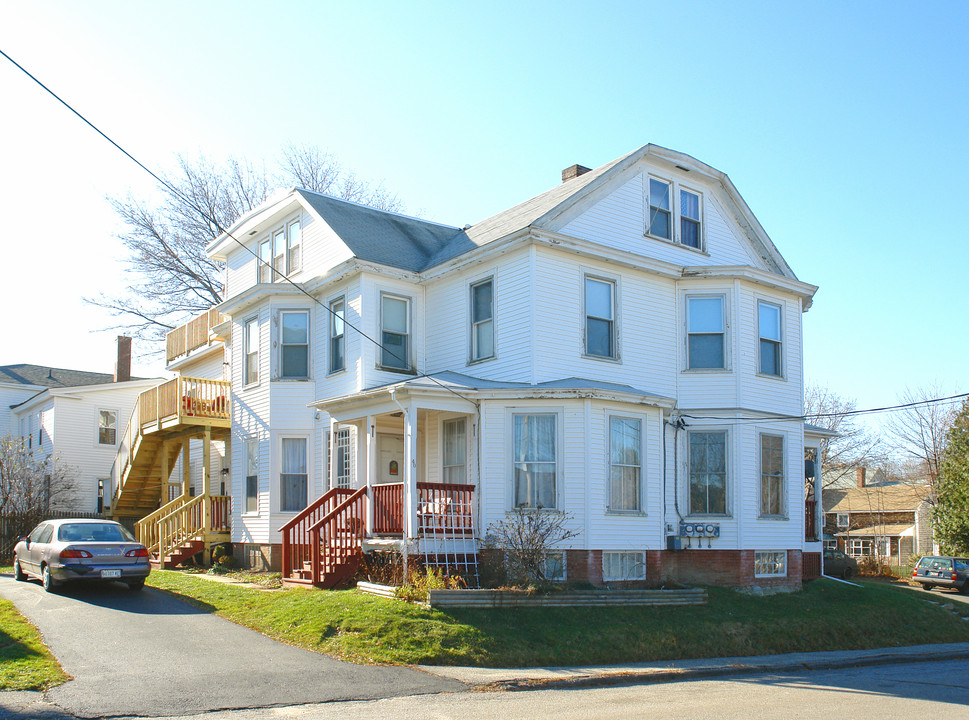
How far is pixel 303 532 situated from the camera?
18266 millimetres

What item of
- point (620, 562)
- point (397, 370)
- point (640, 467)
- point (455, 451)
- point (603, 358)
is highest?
point (603, 358)

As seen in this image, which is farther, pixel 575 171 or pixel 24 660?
pixel 575 171

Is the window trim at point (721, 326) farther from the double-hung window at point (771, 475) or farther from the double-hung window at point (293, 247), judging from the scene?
the double-hung window at point (293, 247)

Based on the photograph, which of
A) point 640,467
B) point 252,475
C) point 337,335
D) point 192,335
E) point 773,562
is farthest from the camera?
point 192,335

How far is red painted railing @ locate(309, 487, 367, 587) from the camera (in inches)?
657

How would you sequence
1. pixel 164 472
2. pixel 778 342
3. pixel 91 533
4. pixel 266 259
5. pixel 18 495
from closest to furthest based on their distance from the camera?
pixel 91 533, pixel 778 342, pixel 266 259, pixel 164 472, pixel 18 495

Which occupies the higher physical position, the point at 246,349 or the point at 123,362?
the point at 123,362

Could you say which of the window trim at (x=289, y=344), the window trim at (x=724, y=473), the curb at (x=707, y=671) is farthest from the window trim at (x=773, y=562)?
the window trim at (x=289, y=344)

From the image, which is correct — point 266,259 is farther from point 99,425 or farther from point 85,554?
point 99,425

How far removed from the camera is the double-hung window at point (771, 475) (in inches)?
776

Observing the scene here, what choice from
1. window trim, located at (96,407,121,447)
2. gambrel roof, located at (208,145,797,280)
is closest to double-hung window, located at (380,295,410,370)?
gambrel roof, located at (208,145,797,280)

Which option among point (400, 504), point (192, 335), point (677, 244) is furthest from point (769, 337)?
point (192, 335)

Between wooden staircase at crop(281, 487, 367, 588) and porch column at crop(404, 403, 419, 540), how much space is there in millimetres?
1517

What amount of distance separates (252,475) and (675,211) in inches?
473
